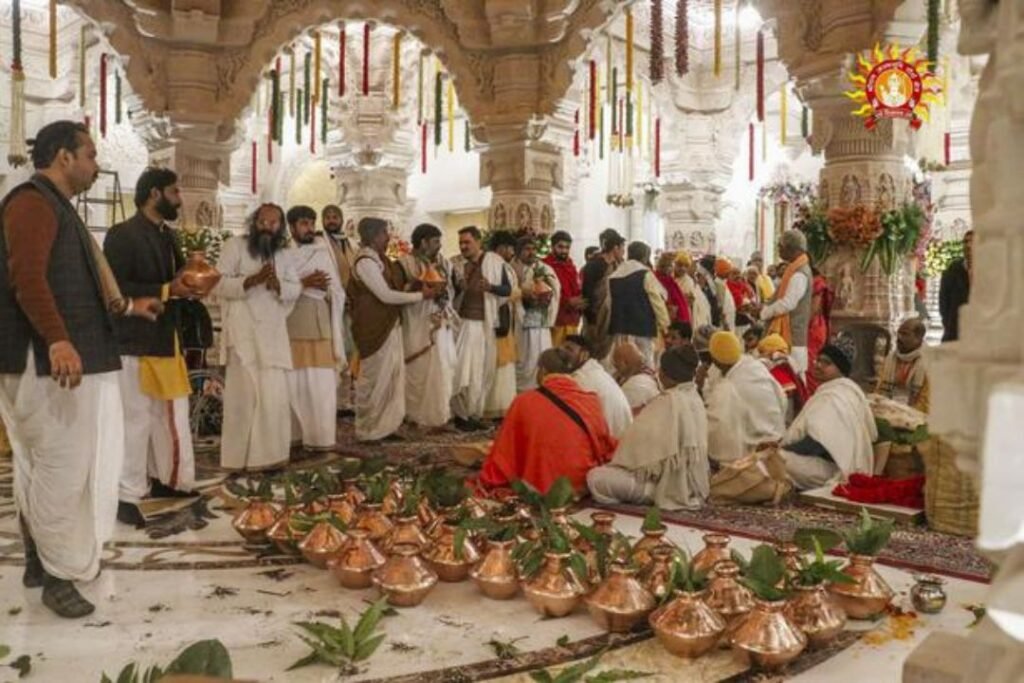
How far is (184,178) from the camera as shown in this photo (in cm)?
962

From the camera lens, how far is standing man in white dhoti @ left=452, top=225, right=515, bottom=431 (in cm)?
715

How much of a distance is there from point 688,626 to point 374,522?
140cm

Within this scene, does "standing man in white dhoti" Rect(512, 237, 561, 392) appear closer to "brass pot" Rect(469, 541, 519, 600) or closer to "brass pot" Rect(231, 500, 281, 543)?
"brass pot" Rect(231, 500, 281, 543)

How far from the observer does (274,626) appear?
9.62 feet

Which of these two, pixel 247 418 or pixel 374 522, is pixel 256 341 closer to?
pixel 247 418

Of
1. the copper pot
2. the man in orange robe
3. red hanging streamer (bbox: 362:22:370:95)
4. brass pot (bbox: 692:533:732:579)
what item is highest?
red hanging streamer (bbox: 362:22:370:95)

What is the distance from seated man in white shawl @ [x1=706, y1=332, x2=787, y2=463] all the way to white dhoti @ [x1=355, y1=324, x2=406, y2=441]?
7.10 feet

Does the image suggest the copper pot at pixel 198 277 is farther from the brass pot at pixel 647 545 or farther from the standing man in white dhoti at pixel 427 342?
the standing man in white dhoti at pixel 427 342

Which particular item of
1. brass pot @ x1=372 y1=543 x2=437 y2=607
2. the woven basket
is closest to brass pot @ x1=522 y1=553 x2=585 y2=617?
brass pot @ x1=372 y1=543 x2=437 y2=607

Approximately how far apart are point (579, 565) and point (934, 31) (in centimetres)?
480

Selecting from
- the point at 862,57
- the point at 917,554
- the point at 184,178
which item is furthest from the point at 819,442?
the point at 184,178

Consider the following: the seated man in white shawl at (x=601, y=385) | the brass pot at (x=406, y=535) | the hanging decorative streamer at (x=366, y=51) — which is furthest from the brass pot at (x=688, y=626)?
the hanging decorative streamer at (x=366, y=51)

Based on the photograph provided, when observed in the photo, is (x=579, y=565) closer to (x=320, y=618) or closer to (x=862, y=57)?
(x=320, y=618)

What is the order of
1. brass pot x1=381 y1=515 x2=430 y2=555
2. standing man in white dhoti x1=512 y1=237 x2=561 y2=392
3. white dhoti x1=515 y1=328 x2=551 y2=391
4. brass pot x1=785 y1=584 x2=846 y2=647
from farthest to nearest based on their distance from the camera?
white dhoti x1=515 y1=328 x2=551 y2=391, standing man in white dhoti x1=512 y1=237 x2=561 y2=392, brass pot x1=381 y1=515 x2=430 y2=555, brass pot x1=785 y1=584 x2=846 y2=647
